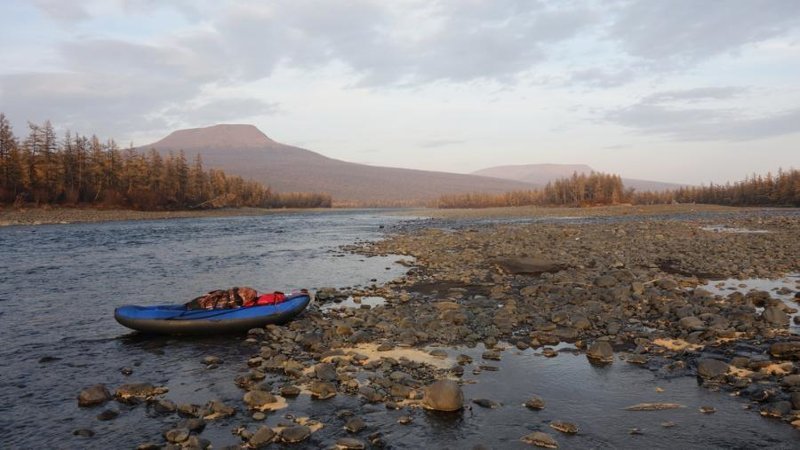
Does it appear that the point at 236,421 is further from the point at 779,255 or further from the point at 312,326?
the point at 779,255

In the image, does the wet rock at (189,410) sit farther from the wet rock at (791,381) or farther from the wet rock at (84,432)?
the wet rock at (791,381)

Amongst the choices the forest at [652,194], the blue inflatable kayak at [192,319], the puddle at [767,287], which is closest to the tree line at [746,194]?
the forest at [652,194]

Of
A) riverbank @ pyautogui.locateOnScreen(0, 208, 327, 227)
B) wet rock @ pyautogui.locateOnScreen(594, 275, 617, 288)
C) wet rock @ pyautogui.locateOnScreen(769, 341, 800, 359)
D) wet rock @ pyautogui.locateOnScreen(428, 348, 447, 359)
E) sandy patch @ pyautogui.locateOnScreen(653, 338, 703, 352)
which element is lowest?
wet rock @ pyautogui.locateOnScreen(428, 348, 447, 359)

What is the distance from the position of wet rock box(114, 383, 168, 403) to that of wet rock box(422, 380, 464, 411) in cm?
546

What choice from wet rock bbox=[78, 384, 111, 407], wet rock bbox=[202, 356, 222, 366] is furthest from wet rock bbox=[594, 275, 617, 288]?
wet rock bbox=[78, 384, 111, 407]

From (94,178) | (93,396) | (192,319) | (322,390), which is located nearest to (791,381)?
(322,390)

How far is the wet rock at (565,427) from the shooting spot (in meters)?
8.02

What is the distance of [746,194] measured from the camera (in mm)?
108562

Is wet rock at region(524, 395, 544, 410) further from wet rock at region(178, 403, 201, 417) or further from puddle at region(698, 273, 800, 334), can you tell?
puddle at region(698, 273, 800, 334)

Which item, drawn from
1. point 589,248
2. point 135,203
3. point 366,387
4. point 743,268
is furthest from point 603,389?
point 135,203

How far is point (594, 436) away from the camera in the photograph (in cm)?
790

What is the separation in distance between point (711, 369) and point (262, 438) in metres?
8.79

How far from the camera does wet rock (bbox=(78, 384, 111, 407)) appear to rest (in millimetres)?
9523

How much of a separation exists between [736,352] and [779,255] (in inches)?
736
